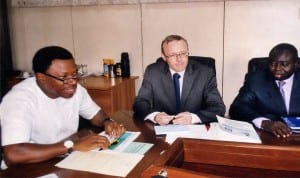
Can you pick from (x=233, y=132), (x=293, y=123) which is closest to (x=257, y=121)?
(x=293, y=123)

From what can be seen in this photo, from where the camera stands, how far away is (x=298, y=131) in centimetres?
170

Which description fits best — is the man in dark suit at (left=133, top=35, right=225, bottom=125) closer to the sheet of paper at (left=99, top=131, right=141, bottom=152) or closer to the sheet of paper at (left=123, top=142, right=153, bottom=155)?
the sheet of paper at (left=99, top=131, right=141, bottom=152)

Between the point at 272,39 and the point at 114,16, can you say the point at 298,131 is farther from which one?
the point at 114,16

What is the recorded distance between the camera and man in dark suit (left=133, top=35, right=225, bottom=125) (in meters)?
2.24

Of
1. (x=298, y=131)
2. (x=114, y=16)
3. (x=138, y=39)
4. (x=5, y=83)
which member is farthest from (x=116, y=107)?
(x=298, y=131)

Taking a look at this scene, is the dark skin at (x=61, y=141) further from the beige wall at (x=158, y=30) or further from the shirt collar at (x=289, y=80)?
the beige wall at (x=158, y=30)

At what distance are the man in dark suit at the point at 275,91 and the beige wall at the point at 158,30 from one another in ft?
4.04

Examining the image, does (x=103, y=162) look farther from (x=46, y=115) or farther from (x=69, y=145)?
(x=46, y=115)

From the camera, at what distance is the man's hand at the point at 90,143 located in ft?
4.97

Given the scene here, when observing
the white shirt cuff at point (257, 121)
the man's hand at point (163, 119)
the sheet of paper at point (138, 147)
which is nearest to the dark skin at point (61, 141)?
the sheet of paper at point (138, 147)

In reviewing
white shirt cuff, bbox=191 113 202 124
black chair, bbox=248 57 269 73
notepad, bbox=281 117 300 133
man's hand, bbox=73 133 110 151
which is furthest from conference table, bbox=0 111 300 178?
black chair, bbox=248 57 269 73

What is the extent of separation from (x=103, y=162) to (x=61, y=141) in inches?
11.4

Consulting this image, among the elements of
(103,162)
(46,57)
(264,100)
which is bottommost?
(103,162)

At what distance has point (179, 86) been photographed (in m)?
2.33
